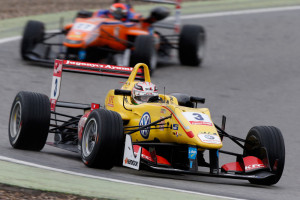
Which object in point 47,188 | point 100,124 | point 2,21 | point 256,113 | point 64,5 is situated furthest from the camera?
point 64,5

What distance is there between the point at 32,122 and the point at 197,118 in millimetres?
2265

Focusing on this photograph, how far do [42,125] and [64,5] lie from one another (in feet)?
52.1

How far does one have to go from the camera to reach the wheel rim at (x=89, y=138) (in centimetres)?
926

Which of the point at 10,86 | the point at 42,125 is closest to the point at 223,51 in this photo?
the point at 10,86

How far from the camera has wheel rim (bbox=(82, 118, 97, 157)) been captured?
9.26 m

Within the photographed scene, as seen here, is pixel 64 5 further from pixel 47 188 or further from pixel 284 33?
pixel 47 188

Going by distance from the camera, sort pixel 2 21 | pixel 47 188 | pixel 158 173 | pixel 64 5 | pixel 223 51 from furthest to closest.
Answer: pixel 64 5 < pixel 2 21 < pixel 223 51 < pixel 158 173 < pixel 47 188

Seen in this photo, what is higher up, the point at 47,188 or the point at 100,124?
the point at 100,124

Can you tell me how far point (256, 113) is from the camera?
1472 cm

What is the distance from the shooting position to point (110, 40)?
17516 mm

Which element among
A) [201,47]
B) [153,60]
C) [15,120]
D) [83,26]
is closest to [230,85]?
[153,60]

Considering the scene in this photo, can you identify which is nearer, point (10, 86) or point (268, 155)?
point (268, 155)

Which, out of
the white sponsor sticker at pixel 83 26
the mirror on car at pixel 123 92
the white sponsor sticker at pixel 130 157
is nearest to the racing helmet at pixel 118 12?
the white sponsor sticker at pixel 83 26

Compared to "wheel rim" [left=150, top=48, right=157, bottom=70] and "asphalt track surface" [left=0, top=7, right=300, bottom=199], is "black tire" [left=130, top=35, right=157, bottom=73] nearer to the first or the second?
"wheel rim" [left=150, top=48, right=157, bottom=70]
